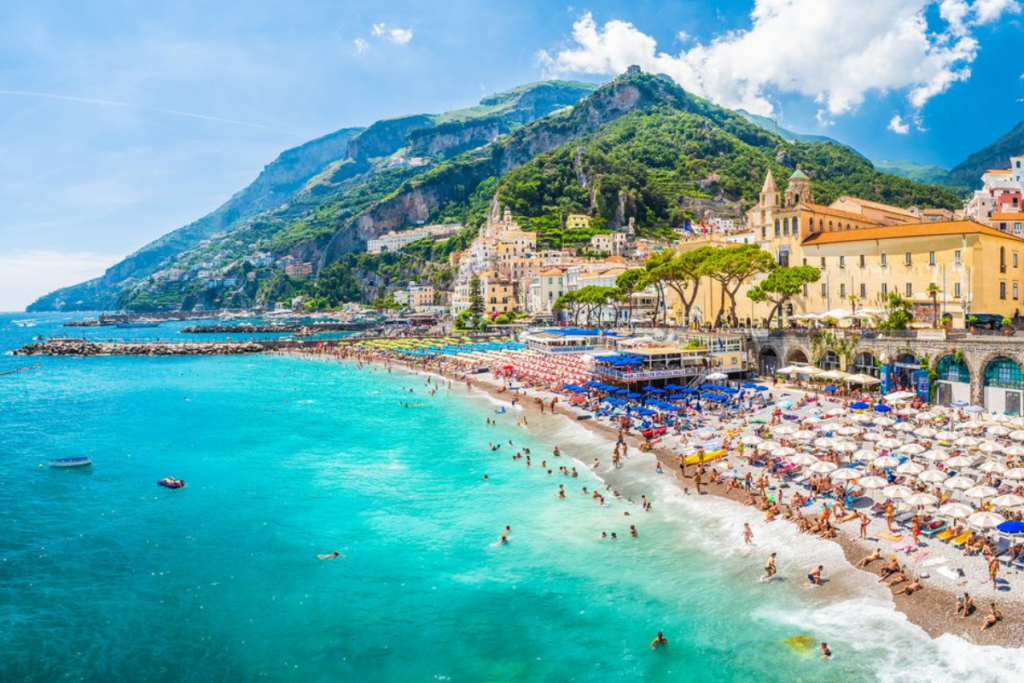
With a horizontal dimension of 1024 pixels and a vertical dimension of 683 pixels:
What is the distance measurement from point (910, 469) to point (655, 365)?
80.2ft

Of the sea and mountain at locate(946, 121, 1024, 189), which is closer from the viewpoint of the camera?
the sea

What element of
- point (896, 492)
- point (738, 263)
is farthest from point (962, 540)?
point (738, 263)

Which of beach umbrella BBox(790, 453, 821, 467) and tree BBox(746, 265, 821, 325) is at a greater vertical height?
tree BBox(746, 265, 821, 325)

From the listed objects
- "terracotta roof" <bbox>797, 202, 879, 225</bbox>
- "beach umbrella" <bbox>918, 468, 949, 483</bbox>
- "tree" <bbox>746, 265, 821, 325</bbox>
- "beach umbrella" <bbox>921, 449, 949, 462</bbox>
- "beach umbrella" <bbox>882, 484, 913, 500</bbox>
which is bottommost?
"beach umbrella" <bbox>882, 484, 913, 500</bbox>

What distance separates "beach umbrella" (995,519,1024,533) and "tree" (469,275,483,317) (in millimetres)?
107629

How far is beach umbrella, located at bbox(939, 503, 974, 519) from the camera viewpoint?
783 inches

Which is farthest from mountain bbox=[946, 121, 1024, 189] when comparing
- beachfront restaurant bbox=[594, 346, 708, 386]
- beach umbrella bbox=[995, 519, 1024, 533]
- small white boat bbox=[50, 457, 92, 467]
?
small white boat bbox=[50, 457, 92, 467]

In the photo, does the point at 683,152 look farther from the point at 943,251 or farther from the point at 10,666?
the point at 10,666

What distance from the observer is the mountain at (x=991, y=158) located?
175625mm

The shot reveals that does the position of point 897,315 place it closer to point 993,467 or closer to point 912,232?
point 912,232

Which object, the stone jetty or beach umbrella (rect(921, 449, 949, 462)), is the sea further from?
the stone jetty

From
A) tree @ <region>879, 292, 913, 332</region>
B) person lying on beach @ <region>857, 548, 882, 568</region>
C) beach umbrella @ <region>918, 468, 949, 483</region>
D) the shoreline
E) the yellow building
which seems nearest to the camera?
the shoreline

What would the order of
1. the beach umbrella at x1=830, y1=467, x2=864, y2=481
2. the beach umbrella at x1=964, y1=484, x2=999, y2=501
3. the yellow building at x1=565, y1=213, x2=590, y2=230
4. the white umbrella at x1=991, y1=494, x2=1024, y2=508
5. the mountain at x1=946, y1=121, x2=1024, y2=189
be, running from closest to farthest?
the white umbrella at x1=991, y1=494, x2=1024, y2=508
the beach umbrella at x1=964, y1=484, x2=999, y2=501
the beach umbrella at x1=830, y1=467, x2=864, y2=481
the yellow building at x1=565, y1=213, x2=590, y2=230
the mountain at x1=946, y1=121, x2=1024, y2=189

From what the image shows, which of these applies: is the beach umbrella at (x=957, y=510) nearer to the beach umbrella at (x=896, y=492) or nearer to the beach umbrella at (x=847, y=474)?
the beach umbrella at (x=896, y=492)
